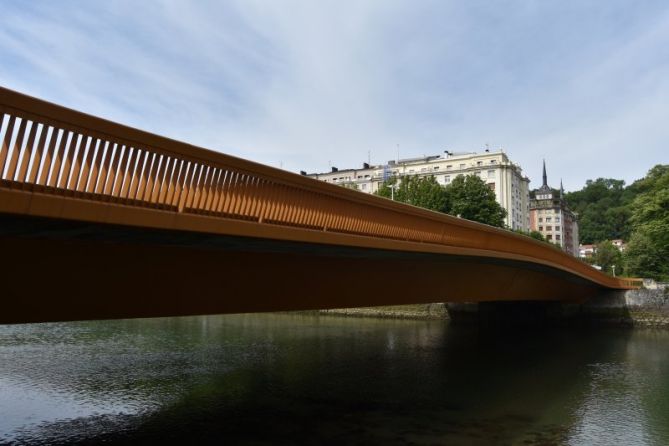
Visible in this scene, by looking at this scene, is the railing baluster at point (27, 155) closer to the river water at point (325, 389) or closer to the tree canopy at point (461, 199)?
the river water at point (325, 389)

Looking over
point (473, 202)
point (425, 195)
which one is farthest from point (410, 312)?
point (473, 202)

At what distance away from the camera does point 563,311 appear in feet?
135

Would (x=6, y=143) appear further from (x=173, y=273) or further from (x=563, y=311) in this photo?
(x=563, y=311)

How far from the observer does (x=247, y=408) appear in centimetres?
1455

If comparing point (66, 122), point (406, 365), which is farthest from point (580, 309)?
point (66, 122)

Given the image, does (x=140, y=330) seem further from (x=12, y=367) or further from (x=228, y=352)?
(x=12, y=367)

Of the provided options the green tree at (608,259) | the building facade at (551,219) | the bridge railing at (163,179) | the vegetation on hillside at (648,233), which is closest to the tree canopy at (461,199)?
the vegetation on hillside at (648,233)

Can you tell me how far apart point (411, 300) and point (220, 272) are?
8.15 m

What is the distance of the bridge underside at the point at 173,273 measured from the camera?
7.59m

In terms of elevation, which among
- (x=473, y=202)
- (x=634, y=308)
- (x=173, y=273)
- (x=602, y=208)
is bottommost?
(x=173, y=273)

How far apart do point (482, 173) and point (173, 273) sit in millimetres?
82214

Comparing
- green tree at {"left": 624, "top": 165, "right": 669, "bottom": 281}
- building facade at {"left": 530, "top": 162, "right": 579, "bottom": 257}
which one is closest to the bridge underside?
green tree at {"left": 624, "top": 165, "right": 669, "bottom": 281}

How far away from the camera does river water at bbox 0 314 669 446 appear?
12.7 metres

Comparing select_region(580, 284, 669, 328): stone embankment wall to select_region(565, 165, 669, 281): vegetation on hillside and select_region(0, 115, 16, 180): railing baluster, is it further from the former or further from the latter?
select_region(0, 115, 16, 180): railing baluster
